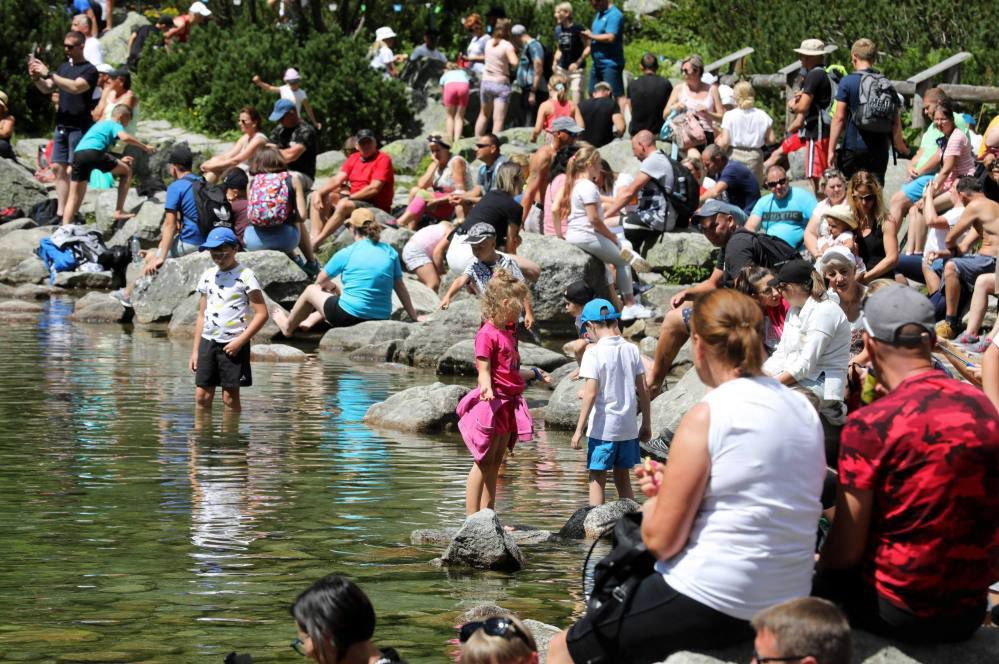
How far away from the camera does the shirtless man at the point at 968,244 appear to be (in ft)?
45.9

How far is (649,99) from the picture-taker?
22.5m

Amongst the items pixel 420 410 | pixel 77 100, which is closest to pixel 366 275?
pixel 420 410

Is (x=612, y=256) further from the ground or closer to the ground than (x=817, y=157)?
closer to the ground

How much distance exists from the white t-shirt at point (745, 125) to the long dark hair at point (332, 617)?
1596cm

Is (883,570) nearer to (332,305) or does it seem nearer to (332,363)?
(332,363)

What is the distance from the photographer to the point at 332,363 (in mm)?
15906

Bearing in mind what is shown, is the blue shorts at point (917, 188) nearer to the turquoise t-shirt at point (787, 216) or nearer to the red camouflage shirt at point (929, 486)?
the turquoise t-shirt at point (787, 216)

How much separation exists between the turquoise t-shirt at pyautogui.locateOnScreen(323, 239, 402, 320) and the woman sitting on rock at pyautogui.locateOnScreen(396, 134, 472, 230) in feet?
11.1

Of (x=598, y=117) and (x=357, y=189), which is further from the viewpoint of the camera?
(x=598, y=117)

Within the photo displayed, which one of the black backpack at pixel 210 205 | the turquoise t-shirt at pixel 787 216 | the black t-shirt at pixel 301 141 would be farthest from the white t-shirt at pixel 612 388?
the black t-shirt at pixel 301 141

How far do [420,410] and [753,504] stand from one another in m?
7.59

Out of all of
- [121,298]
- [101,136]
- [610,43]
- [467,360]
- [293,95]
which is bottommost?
[467,360]

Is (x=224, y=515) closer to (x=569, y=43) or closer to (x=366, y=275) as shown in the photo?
(x=366, y=275)

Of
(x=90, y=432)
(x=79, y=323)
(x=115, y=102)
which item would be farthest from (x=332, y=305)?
(x=115, y=102)
